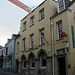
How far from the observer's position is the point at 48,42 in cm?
1617

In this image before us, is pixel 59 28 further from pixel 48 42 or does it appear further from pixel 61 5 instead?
pixel 61 5

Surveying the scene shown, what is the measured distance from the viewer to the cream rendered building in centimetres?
1355

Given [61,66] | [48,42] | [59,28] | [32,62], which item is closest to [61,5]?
[59,28]

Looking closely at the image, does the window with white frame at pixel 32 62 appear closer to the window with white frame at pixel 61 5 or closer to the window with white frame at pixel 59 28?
the window with white frame at pixel 59 28

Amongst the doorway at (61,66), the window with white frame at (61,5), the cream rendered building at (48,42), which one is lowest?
the doorway at (61,66)

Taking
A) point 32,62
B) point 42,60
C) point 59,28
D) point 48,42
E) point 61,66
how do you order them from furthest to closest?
point 32,62 < point 42,60 < point 48,42 < point 59,28 < point 61,66

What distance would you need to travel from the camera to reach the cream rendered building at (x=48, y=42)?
44.4 ft

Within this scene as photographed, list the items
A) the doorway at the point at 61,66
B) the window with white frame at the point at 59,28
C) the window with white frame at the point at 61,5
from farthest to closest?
the window with white frame at the point at 61,5 → the window with white frame at the point at 59,28 → the doorway at the point at 61,66

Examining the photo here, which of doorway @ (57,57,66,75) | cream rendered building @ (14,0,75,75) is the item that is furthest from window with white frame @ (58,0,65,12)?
doorway @ (57,57,66,75)

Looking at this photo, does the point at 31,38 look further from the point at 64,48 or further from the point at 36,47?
the point at 64,48

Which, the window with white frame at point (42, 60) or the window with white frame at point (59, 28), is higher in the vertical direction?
the window with white frame at point (59, 28)

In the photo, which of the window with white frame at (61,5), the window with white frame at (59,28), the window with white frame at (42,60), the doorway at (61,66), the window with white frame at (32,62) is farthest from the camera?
the window with white frame at (32,62)

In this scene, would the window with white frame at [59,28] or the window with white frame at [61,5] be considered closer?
the window with white frame at [59,28]

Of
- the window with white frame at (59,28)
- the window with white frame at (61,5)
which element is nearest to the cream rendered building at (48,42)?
the window with white frame at (59,28)
